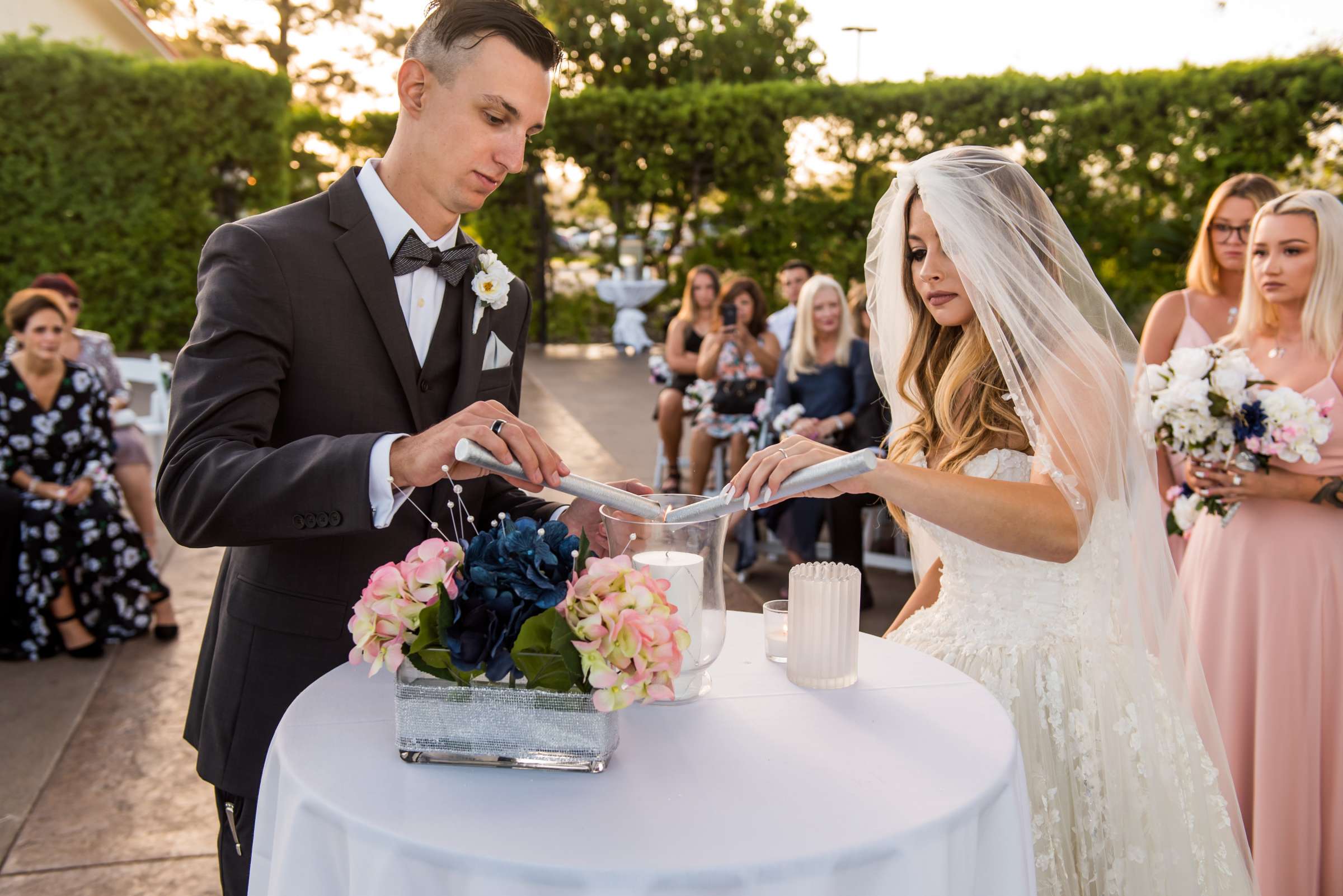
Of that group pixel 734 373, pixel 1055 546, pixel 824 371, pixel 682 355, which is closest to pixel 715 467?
pixel 734 373

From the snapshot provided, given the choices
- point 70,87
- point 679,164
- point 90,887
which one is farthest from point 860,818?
point 679,164

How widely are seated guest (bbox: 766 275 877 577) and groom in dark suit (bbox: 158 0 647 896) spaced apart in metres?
4.00

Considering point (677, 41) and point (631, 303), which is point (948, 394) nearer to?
point (631, 303)

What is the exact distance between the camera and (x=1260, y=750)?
2811mm

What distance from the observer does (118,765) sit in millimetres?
3742

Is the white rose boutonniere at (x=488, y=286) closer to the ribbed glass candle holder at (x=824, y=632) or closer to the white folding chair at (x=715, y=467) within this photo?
the ribbed glass candle holder at (x=824, y=632)

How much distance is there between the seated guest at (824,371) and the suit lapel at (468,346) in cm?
394

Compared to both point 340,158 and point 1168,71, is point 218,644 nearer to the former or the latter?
point 1168,71

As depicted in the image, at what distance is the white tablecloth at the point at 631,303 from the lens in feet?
53.3

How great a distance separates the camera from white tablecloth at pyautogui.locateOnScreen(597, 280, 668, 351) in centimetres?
1625

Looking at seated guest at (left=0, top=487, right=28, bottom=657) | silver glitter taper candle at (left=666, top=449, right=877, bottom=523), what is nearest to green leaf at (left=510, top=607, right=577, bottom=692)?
silver glitter taper candle at (left=666, top=449, right=877, bottom=523)

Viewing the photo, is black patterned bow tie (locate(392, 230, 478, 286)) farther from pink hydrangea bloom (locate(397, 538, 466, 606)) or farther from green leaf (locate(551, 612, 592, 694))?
green leaf (locate(551, 612, 592, 694))

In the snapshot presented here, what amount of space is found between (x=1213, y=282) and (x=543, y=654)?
3888mm

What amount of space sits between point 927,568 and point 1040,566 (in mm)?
480
